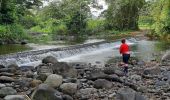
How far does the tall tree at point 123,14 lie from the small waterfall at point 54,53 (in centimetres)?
2479

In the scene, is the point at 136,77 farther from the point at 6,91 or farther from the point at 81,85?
the point at 6,91

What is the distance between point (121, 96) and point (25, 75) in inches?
262

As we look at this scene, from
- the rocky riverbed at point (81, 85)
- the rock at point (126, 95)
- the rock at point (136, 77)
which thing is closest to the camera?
the rock at point (126, 95)

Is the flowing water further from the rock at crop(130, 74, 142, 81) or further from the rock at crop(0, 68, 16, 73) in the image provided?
the rock at crop(130, 74, 142, 81)

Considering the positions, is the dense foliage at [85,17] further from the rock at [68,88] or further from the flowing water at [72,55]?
the rock at [68,88]

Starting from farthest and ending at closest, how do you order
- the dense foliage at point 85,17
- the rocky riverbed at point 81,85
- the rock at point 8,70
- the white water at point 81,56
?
the dense foliage at point 85,17 → the white water at point 81,56 → the rock at point 8,70 → the rocky riverbed at point 81,85

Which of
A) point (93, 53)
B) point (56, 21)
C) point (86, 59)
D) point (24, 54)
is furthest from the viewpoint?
point (56, 21)

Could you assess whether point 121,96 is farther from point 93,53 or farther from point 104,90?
point 93,53

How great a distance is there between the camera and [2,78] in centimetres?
1627

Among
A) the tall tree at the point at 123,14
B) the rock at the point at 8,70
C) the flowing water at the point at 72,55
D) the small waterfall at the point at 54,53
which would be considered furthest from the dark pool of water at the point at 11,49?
the tall tree at the point at 123,14

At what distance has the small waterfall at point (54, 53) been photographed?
24.2 metres

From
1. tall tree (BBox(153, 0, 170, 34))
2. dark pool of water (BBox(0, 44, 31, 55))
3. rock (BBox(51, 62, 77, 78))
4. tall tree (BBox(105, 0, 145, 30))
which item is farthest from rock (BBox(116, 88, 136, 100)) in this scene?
tall tree (BBox(105, 0, 145, 30))

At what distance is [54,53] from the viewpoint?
92.7 ft

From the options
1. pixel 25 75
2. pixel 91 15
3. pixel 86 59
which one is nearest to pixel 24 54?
pixel 86 59
